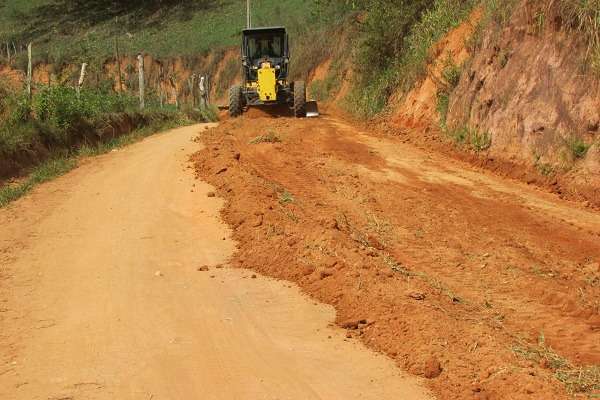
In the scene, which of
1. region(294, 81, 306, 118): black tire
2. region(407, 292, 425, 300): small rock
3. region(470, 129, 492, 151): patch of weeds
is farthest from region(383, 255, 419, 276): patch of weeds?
region(294, 81, 306, 118): black tire

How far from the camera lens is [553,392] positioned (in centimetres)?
381

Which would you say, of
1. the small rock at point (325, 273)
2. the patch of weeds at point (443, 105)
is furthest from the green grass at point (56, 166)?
the patch of weeds at point (443, 105)

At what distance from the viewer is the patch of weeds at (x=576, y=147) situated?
9922 millimetres

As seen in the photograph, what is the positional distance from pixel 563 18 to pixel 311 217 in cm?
662

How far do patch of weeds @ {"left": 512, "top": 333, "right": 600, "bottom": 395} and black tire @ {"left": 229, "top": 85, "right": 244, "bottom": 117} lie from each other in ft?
56.7

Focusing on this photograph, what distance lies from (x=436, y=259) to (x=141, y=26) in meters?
55.5

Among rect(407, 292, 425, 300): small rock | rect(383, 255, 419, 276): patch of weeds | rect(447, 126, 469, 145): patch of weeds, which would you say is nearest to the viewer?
rect(407, 292, 425, 300): small rock

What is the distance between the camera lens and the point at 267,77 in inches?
792

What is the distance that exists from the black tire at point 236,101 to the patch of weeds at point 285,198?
1223cm

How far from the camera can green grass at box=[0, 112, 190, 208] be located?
10.1m

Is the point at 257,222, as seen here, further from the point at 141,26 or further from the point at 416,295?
the point at 141,26

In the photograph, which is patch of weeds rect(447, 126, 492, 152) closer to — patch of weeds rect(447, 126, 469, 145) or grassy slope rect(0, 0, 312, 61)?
patch of weeds rect(447, 126, 469, 145)

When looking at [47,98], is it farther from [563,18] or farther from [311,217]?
[563,18]

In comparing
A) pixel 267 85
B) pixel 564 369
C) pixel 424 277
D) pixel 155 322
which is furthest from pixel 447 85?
pixel 564 369
